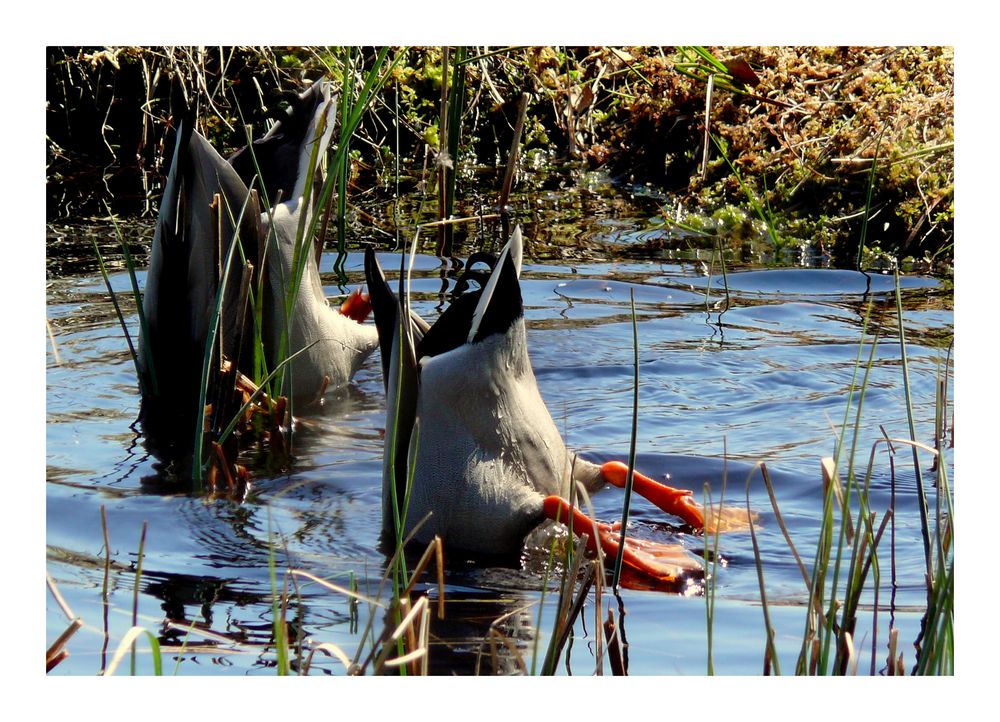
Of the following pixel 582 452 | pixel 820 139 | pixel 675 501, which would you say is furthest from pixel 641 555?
pixel 820 139

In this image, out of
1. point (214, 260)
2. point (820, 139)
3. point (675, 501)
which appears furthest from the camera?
point (820, 139)

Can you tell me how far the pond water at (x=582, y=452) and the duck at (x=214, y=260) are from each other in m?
0.30

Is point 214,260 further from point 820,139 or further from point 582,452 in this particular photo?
point 820,139

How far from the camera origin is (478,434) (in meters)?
3.06

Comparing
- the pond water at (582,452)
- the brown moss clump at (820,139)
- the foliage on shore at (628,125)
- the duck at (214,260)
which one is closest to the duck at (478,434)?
the pond water at (582,452)

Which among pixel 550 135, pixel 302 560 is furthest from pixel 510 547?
pixel 550 135

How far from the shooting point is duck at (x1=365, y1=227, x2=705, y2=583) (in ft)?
9.78

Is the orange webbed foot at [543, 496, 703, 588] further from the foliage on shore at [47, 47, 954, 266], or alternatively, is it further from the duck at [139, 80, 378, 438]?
the foliage on shore at [47, 47, 954, 266]

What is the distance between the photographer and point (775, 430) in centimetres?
391

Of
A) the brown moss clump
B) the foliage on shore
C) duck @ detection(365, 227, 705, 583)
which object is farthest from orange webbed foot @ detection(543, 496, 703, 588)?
the brown moss clump

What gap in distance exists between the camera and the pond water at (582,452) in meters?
2.59

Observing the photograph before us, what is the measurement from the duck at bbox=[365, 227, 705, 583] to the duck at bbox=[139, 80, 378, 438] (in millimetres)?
602

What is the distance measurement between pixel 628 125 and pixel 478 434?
7.95 ft
